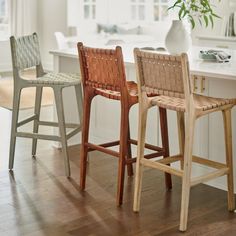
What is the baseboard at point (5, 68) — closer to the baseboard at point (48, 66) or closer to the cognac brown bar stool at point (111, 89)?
the baseboard at point (48, 66)

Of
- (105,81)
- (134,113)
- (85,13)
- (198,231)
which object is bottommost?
(198,231)

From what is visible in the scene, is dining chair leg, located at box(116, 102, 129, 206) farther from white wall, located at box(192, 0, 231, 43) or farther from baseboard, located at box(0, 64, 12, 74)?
baseboard, located at box(0, 64, 12, 74)

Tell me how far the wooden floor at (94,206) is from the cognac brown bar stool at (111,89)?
15 cm

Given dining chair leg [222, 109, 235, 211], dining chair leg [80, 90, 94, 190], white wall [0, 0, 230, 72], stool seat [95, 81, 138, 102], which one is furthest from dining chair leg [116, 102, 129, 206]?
white wall [0, 0, 230, 72]

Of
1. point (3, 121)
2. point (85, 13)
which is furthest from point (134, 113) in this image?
point (85, 13)

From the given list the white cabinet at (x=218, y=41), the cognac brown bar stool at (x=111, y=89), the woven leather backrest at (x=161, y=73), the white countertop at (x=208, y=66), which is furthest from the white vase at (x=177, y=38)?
the white cabinet at (x=218, y=41)

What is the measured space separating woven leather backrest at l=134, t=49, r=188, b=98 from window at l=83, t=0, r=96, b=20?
630cm

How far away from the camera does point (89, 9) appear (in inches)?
381

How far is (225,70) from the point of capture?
375cm

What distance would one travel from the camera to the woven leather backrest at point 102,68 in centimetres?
362

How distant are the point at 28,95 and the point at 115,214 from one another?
4.27m

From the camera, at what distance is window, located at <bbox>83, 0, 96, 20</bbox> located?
9609 millimetres

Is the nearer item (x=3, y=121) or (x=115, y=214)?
(x=115, y=214)

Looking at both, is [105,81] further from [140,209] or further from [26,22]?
[26,22]
